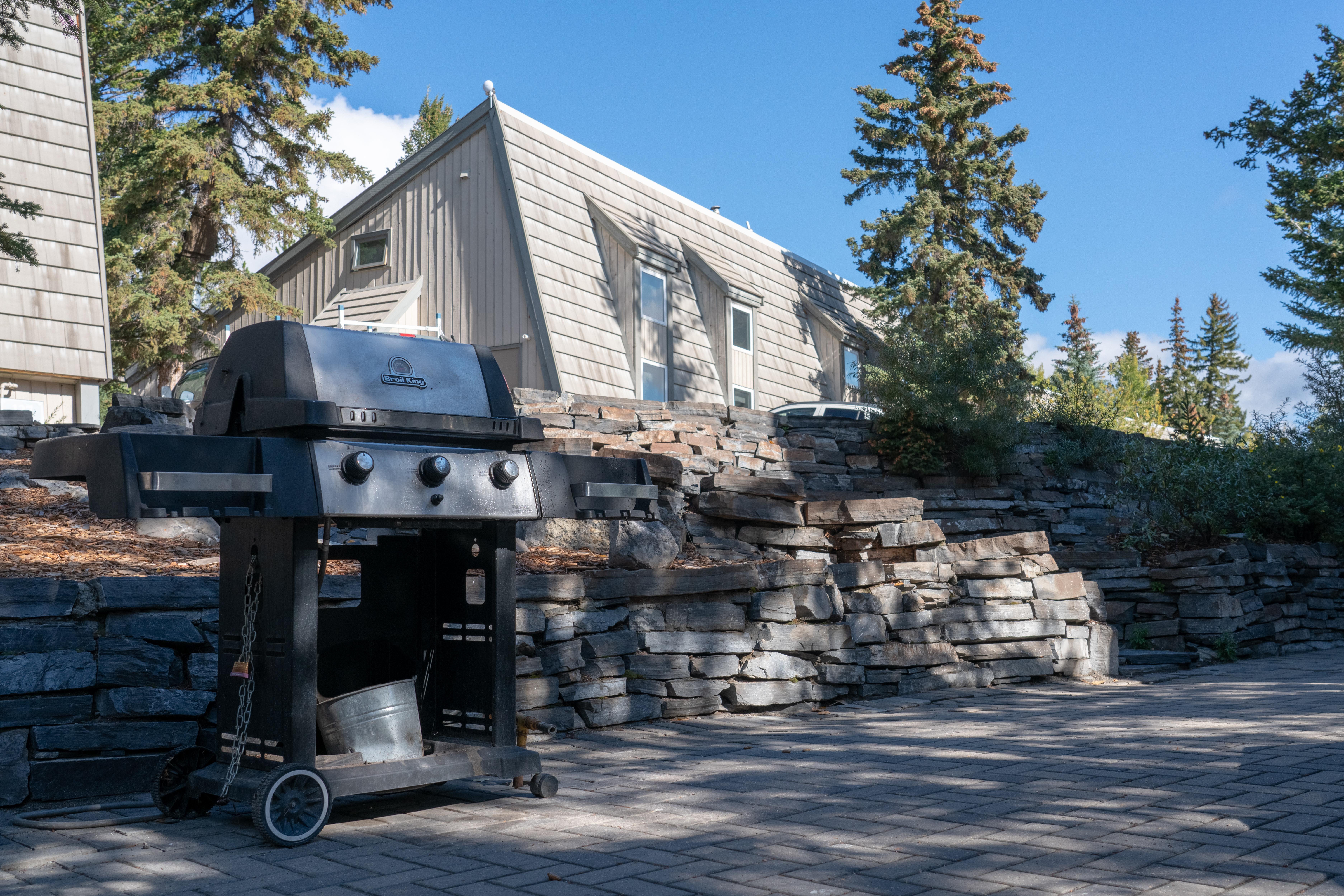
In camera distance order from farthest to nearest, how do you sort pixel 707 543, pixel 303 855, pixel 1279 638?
1. pixel 1279 638
2. pixel 707 543
3. pixel 303 855

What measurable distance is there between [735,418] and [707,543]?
666cm

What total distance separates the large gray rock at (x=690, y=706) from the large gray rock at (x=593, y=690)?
0.38m

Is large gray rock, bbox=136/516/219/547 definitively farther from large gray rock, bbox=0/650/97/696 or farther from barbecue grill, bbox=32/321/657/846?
barbecue grill, bbox=32/321/657/846

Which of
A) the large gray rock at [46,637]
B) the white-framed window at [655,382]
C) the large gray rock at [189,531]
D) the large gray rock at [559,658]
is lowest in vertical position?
the large gray rock at [559,658]

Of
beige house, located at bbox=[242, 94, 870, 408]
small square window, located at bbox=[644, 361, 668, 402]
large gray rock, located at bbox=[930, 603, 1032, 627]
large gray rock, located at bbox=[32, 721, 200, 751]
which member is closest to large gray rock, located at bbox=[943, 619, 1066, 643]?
large gray rock, located at bbox=[930, 603, 1032, 627]

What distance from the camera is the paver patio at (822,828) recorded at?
3559mm

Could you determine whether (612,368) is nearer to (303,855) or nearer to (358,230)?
(358,230)

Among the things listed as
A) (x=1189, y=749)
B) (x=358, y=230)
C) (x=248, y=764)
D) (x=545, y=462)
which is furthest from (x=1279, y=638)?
(x=358, y=230)

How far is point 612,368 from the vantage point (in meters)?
18.9

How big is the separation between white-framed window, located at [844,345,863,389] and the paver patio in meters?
19.4

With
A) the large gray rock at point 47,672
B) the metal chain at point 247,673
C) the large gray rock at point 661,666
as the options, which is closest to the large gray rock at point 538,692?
the large gray rock at point 661,666

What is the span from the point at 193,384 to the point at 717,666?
962 cm

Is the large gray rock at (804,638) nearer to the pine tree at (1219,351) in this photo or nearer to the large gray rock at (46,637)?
the large gray rock at (46,637)

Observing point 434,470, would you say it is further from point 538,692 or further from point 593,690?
point 593,690
